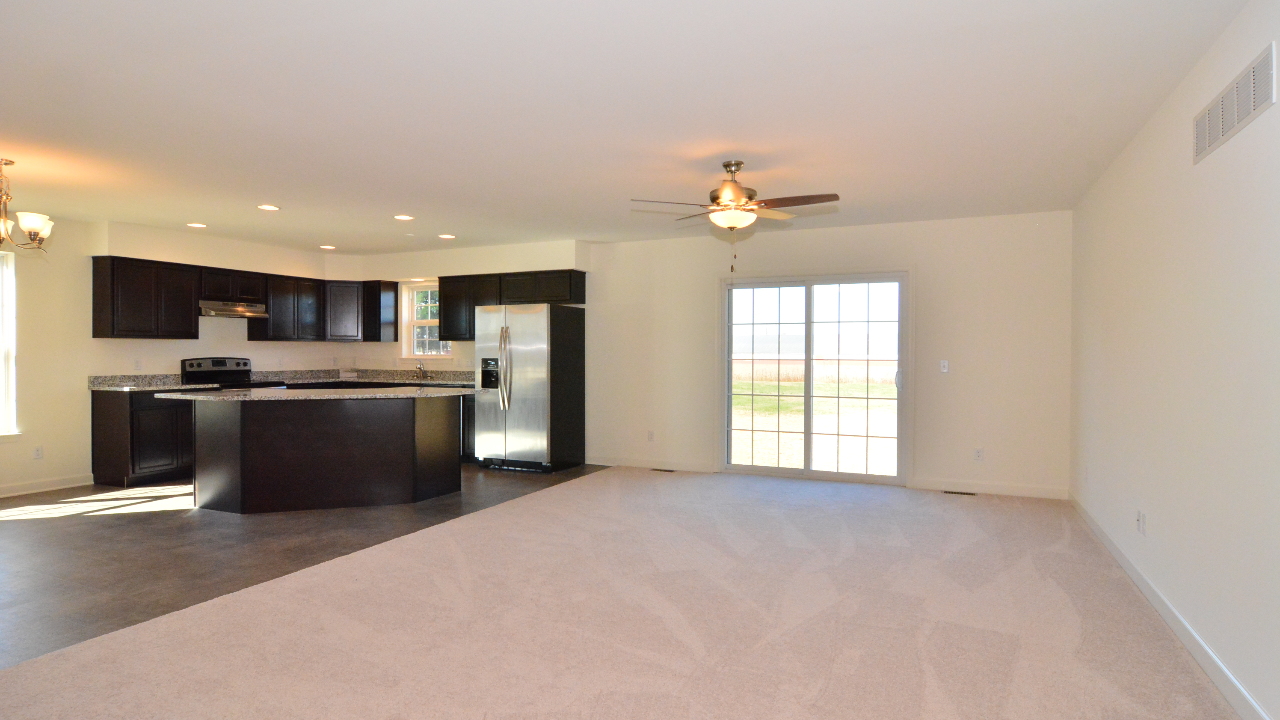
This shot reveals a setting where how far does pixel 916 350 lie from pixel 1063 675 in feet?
13.0

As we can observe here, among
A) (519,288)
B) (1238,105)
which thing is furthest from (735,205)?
(519,288)

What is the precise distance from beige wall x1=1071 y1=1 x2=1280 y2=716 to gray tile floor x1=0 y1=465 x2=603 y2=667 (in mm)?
4389

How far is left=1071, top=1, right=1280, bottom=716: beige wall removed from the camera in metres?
2.36

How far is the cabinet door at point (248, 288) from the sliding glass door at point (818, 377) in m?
5.15

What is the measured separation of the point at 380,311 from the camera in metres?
8.57

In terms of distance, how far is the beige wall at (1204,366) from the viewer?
2.36m

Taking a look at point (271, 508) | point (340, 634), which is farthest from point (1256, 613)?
point (271, 508)

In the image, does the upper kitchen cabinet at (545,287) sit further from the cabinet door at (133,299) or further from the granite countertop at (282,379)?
the cabinet door at (133,299)

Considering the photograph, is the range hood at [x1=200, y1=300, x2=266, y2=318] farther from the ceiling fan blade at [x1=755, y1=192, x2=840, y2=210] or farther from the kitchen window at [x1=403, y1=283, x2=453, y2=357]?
the ceiling fan blade at [x1=755, y1=192, x2=840, y2=210]

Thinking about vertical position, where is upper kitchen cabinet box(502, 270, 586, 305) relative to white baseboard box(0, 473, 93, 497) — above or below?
above

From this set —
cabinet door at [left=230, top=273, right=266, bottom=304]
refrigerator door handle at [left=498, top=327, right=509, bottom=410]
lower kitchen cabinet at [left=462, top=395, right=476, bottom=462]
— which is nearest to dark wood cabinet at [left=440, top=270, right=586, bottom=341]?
refrigerator door handle at [left=498, top=327, right=509, bottom=410]

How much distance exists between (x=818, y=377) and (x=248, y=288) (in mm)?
6103

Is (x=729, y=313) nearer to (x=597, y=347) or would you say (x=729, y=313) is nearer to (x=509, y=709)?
(x=597, y=347)

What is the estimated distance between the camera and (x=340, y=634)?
307cm
